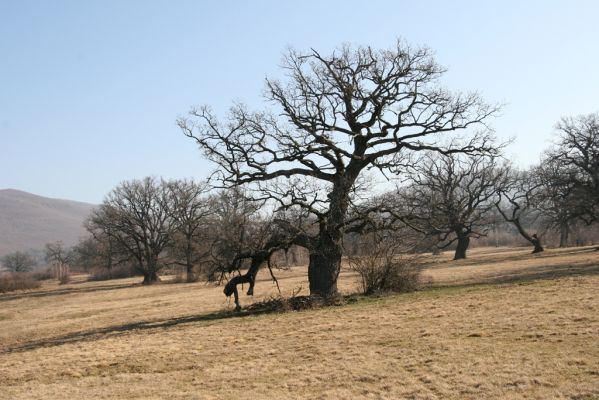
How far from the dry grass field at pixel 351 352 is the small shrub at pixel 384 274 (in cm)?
128

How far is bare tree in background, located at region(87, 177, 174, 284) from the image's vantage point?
57.4 m

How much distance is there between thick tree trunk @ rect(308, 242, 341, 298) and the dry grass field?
4.37 ft

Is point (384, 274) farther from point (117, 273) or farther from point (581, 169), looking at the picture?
point (117, 273)

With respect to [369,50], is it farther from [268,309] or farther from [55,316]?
[55,316]

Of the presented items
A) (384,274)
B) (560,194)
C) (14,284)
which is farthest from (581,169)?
(14,284)

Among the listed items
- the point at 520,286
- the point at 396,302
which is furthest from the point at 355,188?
the point at 520,286

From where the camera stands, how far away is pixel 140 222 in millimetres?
58000

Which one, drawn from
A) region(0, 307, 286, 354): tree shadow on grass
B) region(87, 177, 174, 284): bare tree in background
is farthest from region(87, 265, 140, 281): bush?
region(0, 307, 286, 354): tree shadow on grass

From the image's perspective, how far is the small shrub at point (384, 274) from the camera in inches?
950

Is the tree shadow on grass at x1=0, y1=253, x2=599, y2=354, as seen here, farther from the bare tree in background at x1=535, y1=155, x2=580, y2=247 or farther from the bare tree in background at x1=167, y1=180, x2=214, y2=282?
the bare tree in background at x1=167, y1=180, x2=214, y2=282

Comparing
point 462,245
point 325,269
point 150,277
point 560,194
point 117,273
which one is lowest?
point 150,277

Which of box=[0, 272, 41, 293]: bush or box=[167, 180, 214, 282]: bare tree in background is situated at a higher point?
box=[167, 180, 214, 282]: bare tree in background

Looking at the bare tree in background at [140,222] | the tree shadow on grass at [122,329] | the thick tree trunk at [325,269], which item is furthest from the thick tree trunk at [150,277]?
the thick tree trunk at [325,269]

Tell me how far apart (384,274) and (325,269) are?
3.34 m
